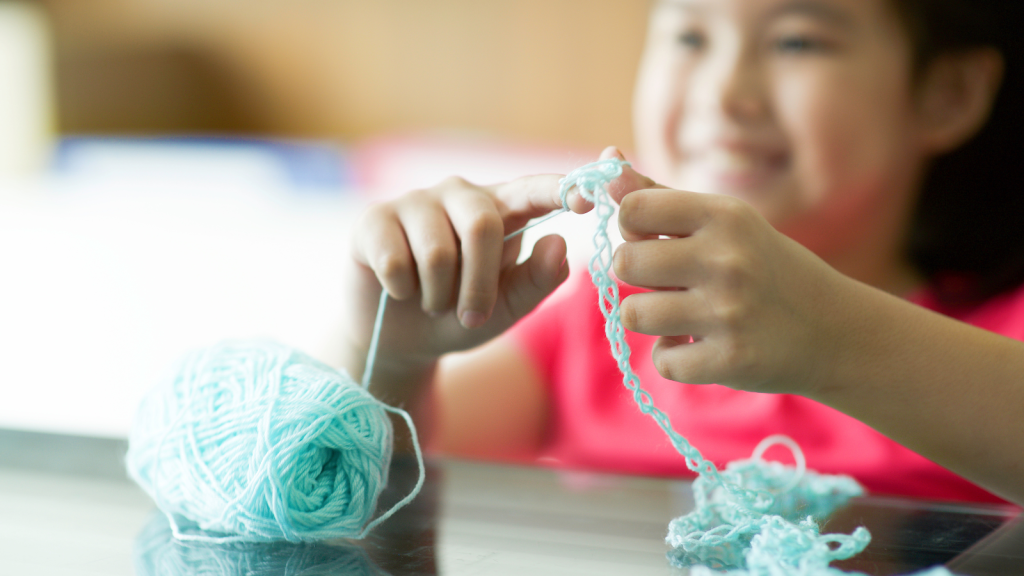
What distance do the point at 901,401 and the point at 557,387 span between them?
0.40 meters

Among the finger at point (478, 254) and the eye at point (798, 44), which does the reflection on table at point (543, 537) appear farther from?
the eye at point (798, 44)

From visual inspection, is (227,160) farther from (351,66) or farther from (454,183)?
(454,183)

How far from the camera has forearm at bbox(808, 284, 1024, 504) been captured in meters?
0.39

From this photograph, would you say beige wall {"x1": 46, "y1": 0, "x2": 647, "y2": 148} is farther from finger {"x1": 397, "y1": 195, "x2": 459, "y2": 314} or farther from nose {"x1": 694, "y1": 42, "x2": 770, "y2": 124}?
finger {"x1": 397, "y1": 195, "x2": 459, "y2": 314}

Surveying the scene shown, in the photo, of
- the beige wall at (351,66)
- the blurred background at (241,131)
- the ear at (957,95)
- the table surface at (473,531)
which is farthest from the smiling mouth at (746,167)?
the beige wall at (351,66)

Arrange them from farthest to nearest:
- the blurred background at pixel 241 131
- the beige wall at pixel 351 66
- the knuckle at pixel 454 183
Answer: the beige wall at pixel 351 66 → the blurred background at pixel 241 131 → the knuckle at pixel 454 183

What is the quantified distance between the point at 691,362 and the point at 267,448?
0.63ft

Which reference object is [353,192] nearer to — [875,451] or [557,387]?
[557,387]

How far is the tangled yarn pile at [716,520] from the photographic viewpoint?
1.12ft

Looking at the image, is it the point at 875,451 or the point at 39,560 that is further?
the point at 875,451

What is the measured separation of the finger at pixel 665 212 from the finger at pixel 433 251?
105 millimetres

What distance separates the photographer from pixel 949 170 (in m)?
0.86

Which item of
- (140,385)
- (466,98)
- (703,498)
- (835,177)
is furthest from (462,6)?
(703,498)

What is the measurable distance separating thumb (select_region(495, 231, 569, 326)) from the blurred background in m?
0.89
